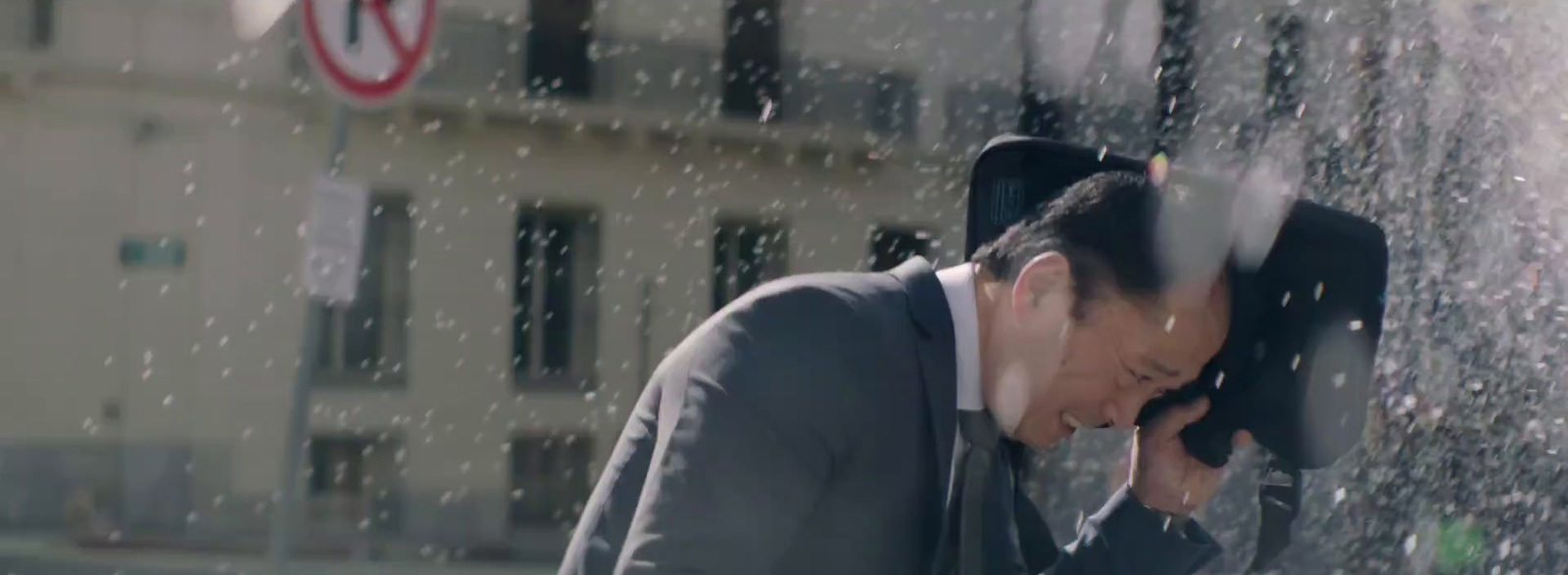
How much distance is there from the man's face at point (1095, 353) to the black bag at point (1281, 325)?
9cm

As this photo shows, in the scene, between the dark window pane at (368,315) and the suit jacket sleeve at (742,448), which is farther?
the dark window pane at (368,315)

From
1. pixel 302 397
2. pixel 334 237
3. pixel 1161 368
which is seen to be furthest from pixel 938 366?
pixel 334 237

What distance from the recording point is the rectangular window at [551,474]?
47.3 feet

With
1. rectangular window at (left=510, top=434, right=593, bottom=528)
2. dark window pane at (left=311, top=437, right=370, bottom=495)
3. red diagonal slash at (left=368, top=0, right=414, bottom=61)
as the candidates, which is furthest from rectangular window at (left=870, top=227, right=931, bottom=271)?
dark window pane at (left=311, top=437, right=370, bottom=495)

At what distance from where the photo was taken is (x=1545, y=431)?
10.9 ft

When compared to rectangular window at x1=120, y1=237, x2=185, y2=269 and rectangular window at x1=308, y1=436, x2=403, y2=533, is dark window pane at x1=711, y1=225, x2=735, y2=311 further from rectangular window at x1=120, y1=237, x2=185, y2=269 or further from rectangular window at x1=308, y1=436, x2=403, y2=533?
rectangular window at x1=120, y1=237, x2=185, y2=269

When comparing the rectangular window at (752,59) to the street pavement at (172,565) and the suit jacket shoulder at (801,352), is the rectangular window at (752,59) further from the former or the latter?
the suit jacket shoulder at (801,352)

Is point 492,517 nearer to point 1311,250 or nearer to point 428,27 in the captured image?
point 428,27

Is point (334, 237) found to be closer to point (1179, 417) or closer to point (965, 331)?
point (1179, 417)

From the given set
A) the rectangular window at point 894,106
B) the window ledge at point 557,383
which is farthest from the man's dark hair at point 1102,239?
the window ledge at point 557,383

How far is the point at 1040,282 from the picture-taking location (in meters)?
1.79

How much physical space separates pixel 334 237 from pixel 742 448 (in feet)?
16.1

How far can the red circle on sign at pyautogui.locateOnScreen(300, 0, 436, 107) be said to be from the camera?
5633mm

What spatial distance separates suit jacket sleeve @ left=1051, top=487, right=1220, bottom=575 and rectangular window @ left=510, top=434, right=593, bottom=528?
12315mm
